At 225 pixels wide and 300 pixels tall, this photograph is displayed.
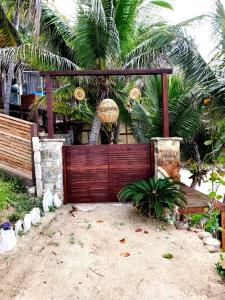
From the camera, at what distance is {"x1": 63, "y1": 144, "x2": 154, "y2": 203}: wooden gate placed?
18.7 feet

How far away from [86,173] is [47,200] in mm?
1105

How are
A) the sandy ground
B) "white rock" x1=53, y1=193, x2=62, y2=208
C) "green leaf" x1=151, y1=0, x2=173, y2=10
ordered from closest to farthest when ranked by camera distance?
the sandy ground, "white rock" x1=53, y1=193, x2=62, y2=208, "green leaf" x1=151, y1=0, x2=173, y2=10

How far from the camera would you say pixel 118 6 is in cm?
673

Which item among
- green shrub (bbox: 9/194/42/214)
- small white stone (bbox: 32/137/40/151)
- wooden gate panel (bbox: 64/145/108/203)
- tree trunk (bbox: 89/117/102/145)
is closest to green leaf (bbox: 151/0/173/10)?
tree trunk (bbox: 89/117/102/145)

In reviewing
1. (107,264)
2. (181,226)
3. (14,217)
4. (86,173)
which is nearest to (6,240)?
(14,217)

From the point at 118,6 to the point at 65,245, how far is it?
20.1ft

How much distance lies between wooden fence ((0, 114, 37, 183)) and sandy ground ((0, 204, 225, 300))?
146cm

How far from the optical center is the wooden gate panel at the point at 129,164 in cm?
572

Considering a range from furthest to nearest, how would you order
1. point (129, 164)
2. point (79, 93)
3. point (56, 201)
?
point (79, 93) < point (129, 164) < point (56, 201)

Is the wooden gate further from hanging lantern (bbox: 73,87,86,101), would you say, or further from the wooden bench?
hanging lantern (bbox: 73,87,86,101)

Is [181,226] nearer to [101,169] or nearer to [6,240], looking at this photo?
[101,169]

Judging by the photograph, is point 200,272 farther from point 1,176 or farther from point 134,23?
point 134,23

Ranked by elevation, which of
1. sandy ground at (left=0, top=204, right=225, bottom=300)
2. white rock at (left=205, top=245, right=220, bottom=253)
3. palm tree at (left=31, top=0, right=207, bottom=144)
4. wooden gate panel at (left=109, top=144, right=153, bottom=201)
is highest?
palm tree at (left=31, top=0, right=207, bottom=144)

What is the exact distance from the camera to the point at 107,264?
130 inches
